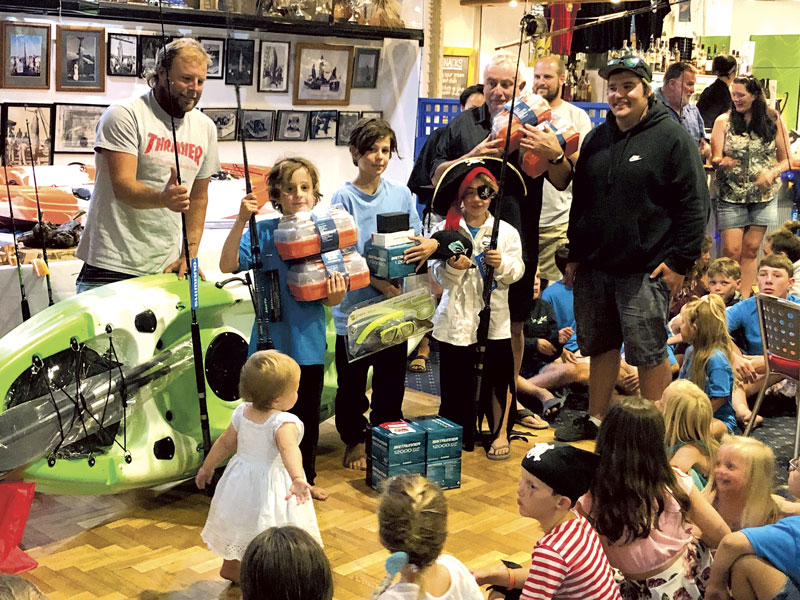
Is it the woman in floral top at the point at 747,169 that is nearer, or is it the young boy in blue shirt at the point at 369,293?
the young boy in blue shirt at the point at 369,293

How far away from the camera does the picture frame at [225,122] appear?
669 centimetres

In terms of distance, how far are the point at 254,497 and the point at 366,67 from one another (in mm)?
4715

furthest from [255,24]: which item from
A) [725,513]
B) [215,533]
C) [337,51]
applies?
[725,513]

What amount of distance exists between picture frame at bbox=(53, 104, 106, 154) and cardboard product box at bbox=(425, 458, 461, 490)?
2.97 meters

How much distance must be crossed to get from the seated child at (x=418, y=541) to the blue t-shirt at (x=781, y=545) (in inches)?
30.1

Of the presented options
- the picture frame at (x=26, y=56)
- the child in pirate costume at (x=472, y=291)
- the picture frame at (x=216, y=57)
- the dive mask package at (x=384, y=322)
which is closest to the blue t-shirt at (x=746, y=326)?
the child in pirate costume at (x=472, y=291)

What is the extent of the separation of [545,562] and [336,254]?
1787mm

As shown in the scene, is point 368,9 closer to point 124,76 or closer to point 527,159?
point 124,76

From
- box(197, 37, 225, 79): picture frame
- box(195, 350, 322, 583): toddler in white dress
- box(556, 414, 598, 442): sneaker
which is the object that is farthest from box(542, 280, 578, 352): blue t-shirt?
box(195, 350, 322, 583): toddler in white dress

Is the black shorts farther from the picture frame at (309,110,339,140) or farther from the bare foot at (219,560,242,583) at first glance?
the picture frame at (309,110,339,140)

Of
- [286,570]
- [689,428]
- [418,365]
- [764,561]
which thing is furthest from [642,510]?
[418,365]

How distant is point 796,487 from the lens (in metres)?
2.89

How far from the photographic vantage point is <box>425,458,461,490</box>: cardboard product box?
4.35 m

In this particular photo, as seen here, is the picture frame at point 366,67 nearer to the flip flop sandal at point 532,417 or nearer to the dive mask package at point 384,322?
the flip flop sandal at point 532,417
